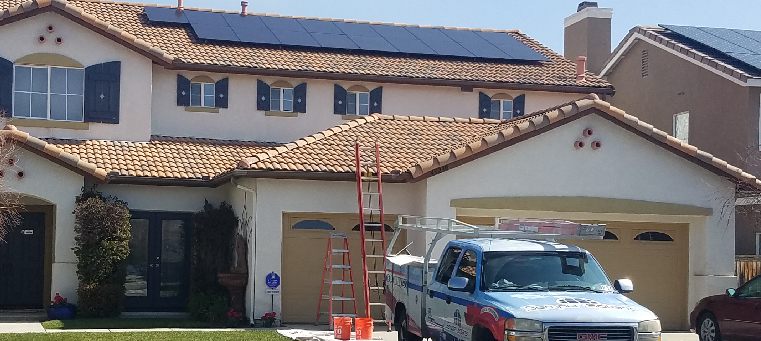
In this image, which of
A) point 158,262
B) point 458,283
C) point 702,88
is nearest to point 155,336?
point 158,262

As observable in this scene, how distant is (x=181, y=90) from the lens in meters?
24.8

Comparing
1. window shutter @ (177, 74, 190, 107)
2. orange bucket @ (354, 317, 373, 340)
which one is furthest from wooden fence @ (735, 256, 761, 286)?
window shutter @ (177, 74, 190, 107)

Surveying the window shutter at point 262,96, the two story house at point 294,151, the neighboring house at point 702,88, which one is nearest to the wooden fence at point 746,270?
the neighboring house at point 702,88

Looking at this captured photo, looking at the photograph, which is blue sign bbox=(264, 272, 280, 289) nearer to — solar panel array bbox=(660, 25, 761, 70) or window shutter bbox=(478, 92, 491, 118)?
window shutter bbox=(478, 92, 491, 118)

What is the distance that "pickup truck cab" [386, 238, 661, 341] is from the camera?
11.6 m

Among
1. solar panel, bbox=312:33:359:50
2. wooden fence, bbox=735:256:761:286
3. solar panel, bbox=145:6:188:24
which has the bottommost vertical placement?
wooden fence, bbox=735:256:761:286

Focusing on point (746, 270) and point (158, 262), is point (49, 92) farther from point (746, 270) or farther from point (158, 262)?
point (746, 270)

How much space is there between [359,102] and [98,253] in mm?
8121

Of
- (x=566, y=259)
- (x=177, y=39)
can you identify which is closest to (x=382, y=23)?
(x=177, y=39)

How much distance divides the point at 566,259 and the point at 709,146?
15356mm

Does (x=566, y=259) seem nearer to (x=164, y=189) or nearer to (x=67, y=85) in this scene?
(x=164, y=189)

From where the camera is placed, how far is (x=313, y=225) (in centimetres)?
2038

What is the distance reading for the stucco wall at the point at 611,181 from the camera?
19750mm

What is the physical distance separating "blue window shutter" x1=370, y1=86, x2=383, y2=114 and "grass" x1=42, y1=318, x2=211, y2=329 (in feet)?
25.3
